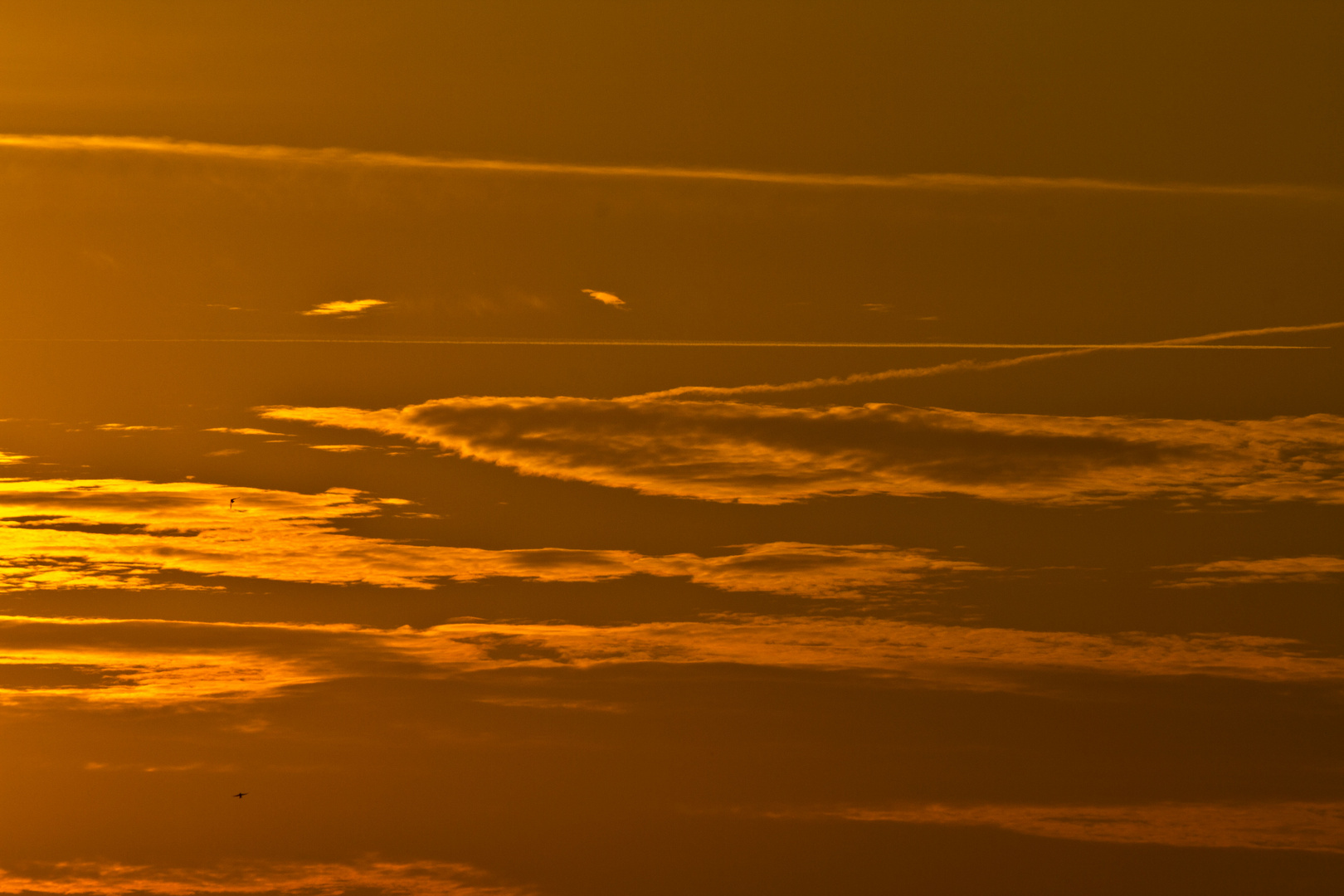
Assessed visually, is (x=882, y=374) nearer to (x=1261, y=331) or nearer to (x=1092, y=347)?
(x=1092, y=347)

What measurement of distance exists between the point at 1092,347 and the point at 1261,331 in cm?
1027

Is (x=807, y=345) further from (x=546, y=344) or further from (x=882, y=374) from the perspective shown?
(x=546, y=344)

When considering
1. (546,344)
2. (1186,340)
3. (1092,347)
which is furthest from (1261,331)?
(546,344)

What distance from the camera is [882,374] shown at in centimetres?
4947

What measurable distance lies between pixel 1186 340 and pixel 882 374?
761 inches

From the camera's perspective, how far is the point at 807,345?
48.4m

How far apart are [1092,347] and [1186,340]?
6.02 meters

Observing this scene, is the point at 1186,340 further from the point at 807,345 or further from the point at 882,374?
the point at 807,345

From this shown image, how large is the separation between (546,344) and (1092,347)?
110 ft

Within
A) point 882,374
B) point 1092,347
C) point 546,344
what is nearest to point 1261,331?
point 1092,347

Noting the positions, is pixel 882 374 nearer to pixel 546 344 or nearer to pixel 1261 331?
pixel 546 344

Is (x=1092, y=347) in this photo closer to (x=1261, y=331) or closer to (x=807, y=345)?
(x=1261, y=331)

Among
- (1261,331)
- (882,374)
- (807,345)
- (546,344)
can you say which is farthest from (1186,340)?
(546,344)

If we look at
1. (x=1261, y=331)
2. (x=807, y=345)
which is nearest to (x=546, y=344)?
(x=807, y=345)
